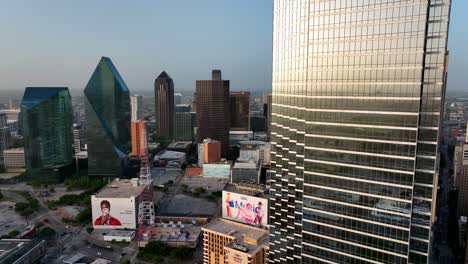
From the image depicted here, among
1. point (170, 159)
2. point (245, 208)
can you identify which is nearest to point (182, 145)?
point (170, 159)

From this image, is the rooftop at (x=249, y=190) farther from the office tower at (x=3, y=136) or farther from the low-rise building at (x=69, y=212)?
the office tower at (x=3, y=136)

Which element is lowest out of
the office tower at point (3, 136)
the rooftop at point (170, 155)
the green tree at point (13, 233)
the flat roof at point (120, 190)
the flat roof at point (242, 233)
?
the green tree at point (13, 233)

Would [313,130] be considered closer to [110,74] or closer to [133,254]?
[133,254]

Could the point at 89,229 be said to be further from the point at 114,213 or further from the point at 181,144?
the point at 181,144

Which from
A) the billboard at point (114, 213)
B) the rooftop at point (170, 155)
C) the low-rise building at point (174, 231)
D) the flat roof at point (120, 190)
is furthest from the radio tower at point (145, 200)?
the rooftop at point (170, 155)

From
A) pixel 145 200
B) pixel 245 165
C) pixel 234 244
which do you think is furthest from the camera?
pixel 245 165

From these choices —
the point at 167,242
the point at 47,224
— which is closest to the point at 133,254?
the point at 167,242

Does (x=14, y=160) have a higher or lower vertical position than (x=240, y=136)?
lower
